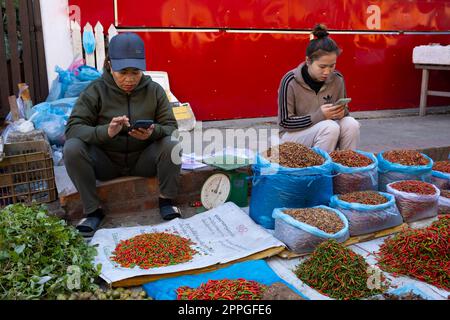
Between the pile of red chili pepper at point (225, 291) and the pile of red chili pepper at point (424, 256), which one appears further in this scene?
the pile of red chili pepper at point (424, 256)

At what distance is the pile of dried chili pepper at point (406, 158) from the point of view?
3.66 meters

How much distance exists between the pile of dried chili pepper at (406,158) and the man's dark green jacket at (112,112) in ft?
5.70

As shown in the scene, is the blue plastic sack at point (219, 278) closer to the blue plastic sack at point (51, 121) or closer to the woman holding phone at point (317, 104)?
the woman holding phone at point (317, 104)

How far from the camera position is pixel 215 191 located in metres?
3.49

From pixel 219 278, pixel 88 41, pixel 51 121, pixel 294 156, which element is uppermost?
pixel 88 41

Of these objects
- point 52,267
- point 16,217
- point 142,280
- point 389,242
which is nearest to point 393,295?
point 389,242

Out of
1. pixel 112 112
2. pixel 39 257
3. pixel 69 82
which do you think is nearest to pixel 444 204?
pixel 112 112

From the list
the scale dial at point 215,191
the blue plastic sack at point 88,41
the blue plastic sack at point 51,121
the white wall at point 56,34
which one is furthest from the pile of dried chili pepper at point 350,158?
the white wall at point 56,34

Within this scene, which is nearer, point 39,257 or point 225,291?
point 225,291

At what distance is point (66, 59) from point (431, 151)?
12.6ft

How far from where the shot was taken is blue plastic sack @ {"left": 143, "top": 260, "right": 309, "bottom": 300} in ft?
7.80

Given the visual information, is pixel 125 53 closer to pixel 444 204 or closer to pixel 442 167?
pixel 444 204

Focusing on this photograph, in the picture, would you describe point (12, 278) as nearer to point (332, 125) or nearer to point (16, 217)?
point (16, 217)

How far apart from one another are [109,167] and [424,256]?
7.13 ft
